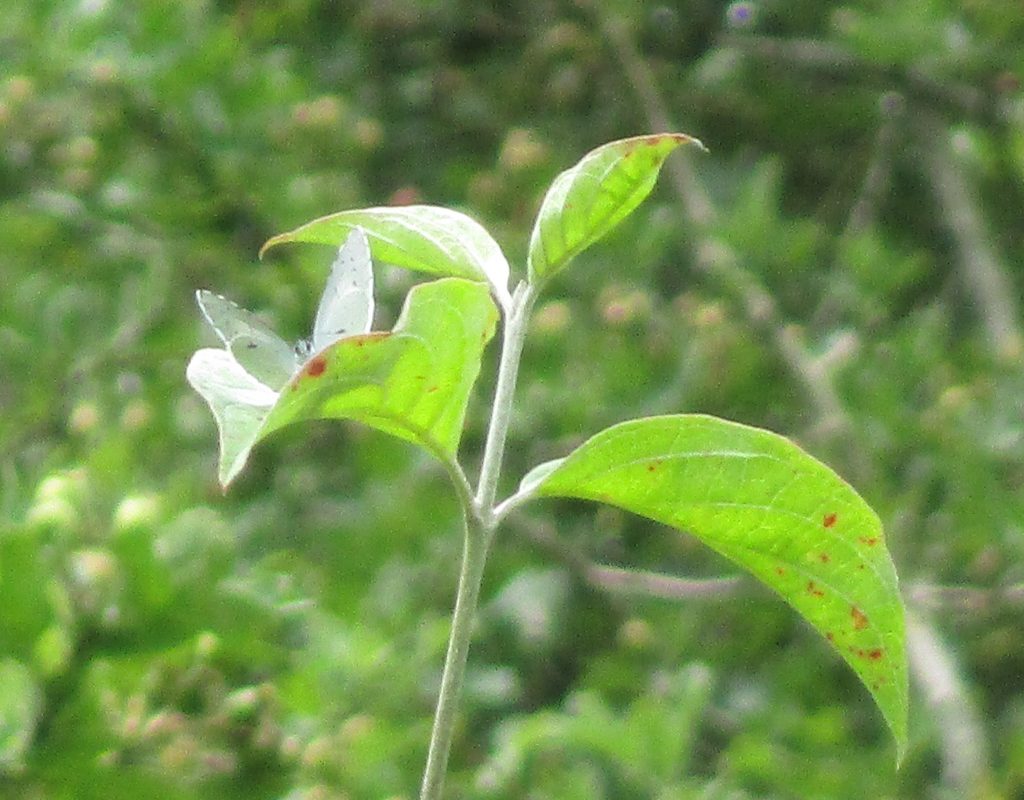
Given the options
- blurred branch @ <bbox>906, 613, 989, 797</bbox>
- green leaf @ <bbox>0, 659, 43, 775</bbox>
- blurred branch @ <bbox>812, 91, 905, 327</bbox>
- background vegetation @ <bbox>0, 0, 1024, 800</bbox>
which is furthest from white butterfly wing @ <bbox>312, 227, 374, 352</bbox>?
blurred branch @ <bbox>812, 91, 905, 327</bbox>

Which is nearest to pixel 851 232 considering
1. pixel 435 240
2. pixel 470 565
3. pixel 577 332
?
pixel 577 332

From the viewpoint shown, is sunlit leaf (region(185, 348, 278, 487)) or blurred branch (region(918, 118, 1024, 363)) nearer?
sunlit leaf (region(185, 348, 278, 487))

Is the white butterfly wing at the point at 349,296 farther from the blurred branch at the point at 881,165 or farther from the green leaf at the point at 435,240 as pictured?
the blurred branch at the point at 881,165

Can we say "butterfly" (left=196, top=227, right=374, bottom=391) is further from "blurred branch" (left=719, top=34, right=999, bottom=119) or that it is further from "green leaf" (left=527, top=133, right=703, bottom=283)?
"blurred branch" (left=719, top=34, right=999, bottom=119)

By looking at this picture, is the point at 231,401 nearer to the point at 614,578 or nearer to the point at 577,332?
the point at 614,578

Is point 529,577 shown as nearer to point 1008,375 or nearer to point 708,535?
point 1008,375

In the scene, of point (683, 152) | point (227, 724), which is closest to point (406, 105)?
point (683, 152)

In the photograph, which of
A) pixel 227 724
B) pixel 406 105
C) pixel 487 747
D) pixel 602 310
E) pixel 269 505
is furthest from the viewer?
pixel 406 105
